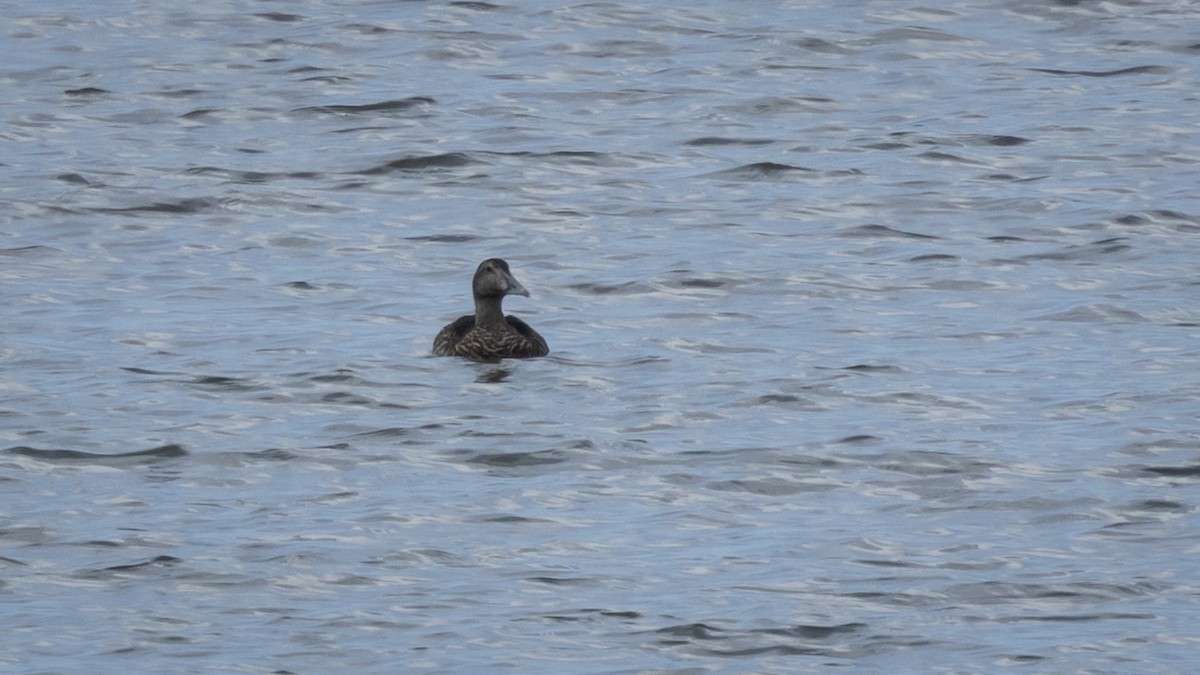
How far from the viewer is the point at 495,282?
47.4 feet

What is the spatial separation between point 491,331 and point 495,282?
1.24ft

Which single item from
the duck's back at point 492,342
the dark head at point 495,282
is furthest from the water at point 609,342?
the dark head at point 495,282

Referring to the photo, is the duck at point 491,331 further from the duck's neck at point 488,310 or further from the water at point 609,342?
the water at point 609,342

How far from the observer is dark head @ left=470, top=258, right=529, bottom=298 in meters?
14.4

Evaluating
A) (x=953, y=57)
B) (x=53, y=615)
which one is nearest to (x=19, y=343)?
(x=53, y=615)

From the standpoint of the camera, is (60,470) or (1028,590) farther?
(60,470)

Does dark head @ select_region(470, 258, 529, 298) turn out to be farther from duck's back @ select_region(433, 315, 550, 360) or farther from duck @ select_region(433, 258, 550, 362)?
duck's back @ select_region(433, 315, 550, 360)

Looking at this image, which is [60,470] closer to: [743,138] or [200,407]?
[200,407]

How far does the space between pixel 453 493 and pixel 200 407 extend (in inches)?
90.3

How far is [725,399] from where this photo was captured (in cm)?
1301

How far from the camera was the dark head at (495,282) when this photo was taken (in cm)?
1445

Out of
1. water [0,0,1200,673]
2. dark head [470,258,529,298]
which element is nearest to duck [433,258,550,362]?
dark head [470,258,529,298]

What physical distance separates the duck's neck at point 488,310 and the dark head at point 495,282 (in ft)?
0.06

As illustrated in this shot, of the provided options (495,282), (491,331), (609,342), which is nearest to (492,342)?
(491,331)
